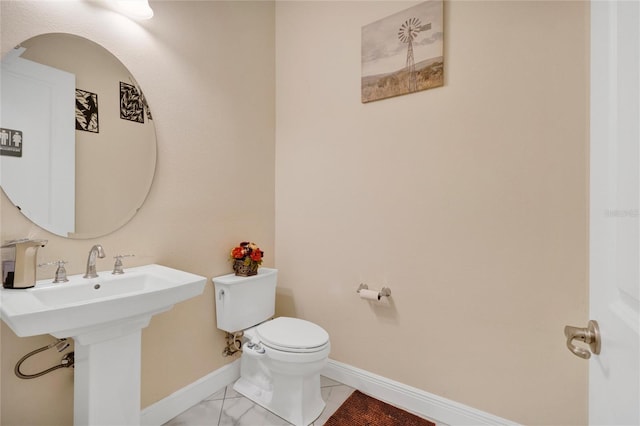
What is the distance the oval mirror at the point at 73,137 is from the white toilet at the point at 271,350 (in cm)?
76

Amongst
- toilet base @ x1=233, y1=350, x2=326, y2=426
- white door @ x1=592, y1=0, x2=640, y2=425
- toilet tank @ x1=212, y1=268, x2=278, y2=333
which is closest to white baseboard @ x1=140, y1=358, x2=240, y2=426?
toilet base @ x1=233, y1=350, x2=326, y2=426

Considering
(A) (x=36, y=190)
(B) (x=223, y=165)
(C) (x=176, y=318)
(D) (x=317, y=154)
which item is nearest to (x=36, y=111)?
(A) (x=36, y=190)

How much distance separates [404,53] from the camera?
1723 mm

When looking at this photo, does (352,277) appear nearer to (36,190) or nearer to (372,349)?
(372,349)

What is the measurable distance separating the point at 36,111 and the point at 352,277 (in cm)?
180

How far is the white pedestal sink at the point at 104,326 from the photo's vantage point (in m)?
0.95

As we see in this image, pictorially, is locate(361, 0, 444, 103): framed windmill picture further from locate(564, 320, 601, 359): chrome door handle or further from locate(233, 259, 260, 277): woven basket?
locate(564, 320, 601, 359): chrome door handle

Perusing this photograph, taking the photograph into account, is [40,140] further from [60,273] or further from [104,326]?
[104,326]

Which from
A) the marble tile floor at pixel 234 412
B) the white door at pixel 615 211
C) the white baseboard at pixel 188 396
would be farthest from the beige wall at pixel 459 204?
the white door at pixel 615 211

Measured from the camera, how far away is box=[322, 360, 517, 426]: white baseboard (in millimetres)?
1532

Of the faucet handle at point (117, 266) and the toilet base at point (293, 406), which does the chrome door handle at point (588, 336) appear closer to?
the toilet base at point (293, 406)

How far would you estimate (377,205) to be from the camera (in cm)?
185

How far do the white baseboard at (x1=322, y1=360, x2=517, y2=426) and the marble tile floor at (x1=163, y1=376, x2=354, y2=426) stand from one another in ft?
0.33

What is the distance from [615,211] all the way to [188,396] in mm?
2045
